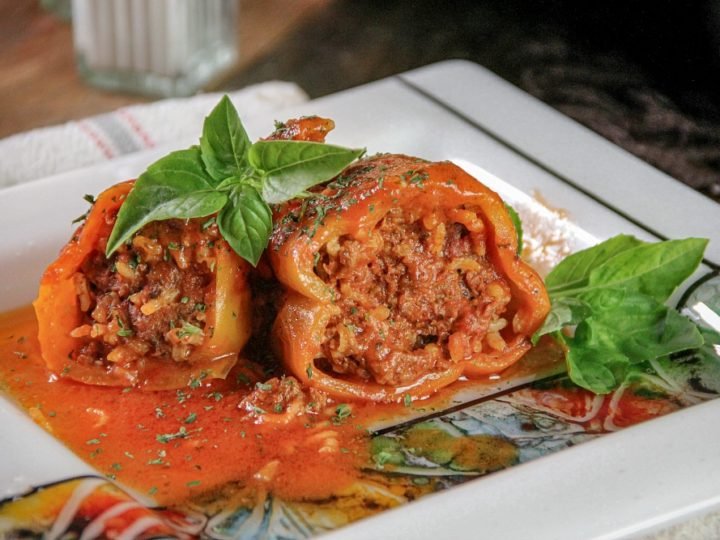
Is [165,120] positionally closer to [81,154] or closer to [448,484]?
[81,154]

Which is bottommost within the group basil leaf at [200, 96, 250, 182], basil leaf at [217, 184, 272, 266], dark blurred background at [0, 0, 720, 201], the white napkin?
dark blurred background at [0, 0, 720, 201]

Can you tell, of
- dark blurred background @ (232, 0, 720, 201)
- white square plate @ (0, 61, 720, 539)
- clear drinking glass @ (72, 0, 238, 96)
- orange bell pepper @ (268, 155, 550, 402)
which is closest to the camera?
white square plate @ (0, 61, 720, 539)

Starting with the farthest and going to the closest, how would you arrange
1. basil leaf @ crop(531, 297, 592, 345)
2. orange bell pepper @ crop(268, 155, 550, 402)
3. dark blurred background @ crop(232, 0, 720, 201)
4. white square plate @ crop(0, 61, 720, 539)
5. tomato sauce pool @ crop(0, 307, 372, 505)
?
dark blurred background @ crop(232, 0, 720, 201)
basil leaf @ crop(531, 297, 592, 345)
orange bell pepper @ crop(268, 155, 550, 402)
tomato sauce pool @ crop(0, 307, 372, 505)
white square plate @ crop(0, 61, 720, 539)

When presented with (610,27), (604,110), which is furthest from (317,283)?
(610,27)

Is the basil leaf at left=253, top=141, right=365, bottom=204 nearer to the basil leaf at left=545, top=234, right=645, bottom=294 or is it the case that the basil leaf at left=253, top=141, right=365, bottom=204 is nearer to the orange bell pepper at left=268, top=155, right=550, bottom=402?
the orange bell pepper at left=268, top=155, right=550, bottom=402

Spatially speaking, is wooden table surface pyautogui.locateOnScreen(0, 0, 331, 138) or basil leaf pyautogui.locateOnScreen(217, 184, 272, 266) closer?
basil leaf pyautogui.locateOnScreen(217, 184, 272, 266)

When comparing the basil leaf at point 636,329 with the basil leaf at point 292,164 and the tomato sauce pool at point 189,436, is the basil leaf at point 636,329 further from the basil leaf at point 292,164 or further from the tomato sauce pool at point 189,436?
the basil leaf at point 292,164

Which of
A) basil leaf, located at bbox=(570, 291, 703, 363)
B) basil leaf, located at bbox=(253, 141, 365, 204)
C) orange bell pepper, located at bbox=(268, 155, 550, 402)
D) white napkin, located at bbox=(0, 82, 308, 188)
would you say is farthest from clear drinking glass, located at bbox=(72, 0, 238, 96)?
basil leaf, located at bbox=(570, 291, 703, 363)
